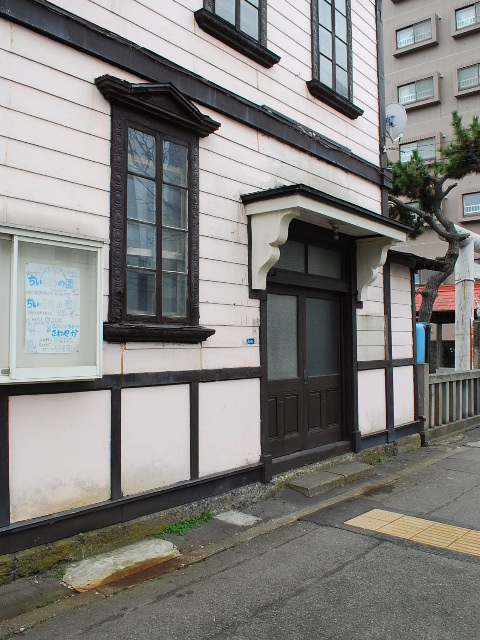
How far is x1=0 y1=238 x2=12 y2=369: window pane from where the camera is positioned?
385 centimetres

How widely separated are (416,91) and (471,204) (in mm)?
7284

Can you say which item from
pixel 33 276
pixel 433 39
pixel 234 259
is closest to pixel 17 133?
pixel 33 276

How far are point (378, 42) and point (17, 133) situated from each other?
7.15m

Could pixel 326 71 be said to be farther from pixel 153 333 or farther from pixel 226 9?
pixel 153 333

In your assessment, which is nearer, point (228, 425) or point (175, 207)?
point (175, 207)

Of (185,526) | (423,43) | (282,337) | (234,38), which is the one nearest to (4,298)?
(185,526)

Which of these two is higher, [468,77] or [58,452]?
[468,77]

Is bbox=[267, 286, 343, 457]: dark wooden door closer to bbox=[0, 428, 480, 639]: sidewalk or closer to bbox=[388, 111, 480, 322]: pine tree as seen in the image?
bbox=[0, 428, 480, 639]: sidewalk

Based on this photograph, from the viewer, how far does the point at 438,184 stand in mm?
14102

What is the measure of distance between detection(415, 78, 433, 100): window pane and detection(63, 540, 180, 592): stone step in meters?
29.6

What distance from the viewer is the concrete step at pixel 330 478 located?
6.37 metres

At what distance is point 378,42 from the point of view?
9070 millimetres

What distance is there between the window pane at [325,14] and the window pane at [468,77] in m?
23.3

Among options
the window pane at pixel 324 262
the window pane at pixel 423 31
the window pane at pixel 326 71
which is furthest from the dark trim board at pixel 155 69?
the window pane at pixel 423 31
